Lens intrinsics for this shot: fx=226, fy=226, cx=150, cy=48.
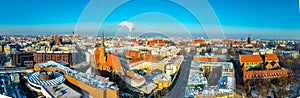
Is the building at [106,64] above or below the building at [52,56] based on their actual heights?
above

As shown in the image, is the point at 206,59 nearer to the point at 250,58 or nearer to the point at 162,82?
the point at 250,58

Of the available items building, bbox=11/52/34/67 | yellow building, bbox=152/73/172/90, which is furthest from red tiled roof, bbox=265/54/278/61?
building, bbox=11/52/34/67

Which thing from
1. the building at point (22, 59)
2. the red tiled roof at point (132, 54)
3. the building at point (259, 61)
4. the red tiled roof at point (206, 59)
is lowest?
the building at point (22, 59)

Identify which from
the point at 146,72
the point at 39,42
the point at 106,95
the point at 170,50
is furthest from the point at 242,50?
the point at 39,42

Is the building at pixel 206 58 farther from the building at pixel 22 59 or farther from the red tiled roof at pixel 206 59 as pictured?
the building at pixel 22 59

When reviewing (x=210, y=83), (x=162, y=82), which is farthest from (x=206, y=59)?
(x=162, y=82)

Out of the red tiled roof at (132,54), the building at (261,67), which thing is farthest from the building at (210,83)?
the red tiled roof at (132,54)

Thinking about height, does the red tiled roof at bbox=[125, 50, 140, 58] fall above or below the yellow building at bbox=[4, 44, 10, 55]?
above

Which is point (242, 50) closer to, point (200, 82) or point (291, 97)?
point (291, 97)

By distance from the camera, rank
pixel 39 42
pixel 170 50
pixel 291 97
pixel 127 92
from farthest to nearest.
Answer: pixel 39 42 → pixel 170 50 → pixel 291 97 → pixel 127 92

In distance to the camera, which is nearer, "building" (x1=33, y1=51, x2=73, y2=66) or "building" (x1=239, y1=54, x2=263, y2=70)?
"building" (x1=239, y1=54, x2=263, y2=70)

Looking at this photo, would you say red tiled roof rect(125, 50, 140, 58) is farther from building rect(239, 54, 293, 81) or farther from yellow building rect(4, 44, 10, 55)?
yellow building rect(4, 44, 10, 55)
